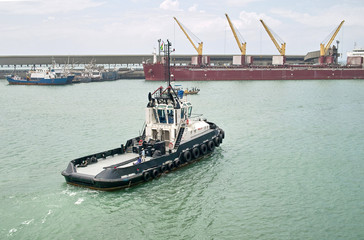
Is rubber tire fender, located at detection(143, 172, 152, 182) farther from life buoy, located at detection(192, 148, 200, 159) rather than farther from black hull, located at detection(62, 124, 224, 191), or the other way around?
life buoy, located at detection(192, 148, 200, 159)

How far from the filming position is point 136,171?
14477 millimetres

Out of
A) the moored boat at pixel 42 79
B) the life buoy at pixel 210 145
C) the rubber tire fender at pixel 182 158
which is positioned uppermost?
the moored boat at pixel 42 79

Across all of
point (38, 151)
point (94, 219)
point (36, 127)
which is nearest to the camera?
point (94, 219)

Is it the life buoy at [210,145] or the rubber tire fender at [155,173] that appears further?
the life buoy at [210,145]

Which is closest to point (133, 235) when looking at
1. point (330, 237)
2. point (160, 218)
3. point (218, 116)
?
point (160, 218)

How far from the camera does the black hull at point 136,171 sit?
45.0 ft

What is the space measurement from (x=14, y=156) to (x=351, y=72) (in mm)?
86937

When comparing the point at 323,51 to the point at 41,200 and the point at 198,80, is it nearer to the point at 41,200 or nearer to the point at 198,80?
the point at 198,80

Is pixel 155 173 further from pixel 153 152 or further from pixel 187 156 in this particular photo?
pixel 187 156

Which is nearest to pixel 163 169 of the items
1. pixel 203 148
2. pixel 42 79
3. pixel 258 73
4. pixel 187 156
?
pixel 187 156

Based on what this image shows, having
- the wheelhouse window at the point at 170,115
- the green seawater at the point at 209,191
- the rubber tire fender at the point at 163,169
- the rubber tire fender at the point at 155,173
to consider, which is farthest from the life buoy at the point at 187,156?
the rubber tire fender at the point at 155,173

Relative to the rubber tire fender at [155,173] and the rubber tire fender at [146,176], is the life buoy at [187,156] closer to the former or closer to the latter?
the rubber tire fender at [155,173]

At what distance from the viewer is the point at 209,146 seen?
62.1 ft

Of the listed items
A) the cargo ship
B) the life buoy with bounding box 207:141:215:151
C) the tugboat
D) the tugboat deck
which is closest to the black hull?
the tugboat
